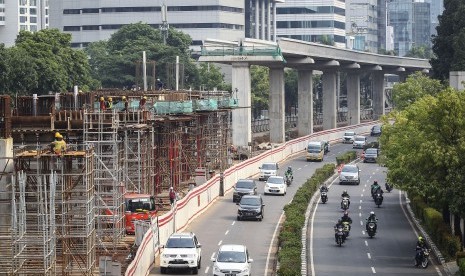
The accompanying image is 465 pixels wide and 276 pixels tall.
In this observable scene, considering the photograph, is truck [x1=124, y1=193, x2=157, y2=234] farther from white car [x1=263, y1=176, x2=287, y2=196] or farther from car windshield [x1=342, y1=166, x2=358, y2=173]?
car windshield [x1=342, y1=166, x2=358, y2=173]

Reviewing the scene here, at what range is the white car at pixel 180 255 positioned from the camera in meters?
52.7

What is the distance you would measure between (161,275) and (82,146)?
11.5 meters

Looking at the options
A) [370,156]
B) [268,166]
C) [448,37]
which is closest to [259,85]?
[448,37]

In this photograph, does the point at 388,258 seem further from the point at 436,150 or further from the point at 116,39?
the point at 116,39

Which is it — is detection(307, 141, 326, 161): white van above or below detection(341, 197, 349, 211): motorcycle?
above

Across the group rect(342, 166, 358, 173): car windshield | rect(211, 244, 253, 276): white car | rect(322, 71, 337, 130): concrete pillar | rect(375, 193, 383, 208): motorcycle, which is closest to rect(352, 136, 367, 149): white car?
rect(322, 71, 337, 130): concrete pillar

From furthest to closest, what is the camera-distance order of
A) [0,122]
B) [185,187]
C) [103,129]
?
1. [185,187]
2. [103,129]
3. [0,122]

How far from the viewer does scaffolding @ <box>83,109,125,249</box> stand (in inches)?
2319

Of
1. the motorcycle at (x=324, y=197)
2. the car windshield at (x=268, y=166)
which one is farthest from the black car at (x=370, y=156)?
the motorcycle at (x=324, y=197)

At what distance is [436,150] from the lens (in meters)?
59.8

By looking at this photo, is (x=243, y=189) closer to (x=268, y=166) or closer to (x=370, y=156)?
(x=268, y=166)

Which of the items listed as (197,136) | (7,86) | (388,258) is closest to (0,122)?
(388,258)

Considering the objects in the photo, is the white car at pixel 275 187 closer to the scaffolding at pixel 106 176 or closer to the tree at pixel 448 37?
the scaffolding at pixel 106 176

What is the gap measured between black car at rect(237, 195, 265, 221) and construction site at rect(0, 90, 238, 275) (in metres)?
4.42
